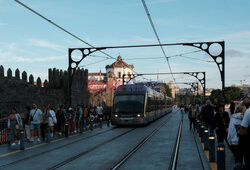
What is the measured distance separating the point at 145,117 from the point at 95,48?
6.00m

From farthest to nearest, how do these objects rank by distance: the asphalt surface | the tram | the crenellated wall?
the tram, the crenellated wall, the asphalt surface

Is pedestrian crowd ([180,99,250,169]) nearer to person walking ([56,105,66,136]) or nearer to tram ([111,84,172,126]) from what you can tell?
person walking ([56,105,66,136])

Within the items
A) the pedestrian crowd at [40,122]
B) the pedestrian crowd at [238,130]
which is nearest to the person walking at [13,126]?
the pedestrian crowd at [40,122]

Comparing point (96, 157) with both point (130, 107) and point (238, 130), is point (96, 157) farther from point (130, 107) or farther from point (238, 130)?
point (130, 107)

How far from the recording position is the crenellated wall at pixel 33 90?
21394mm

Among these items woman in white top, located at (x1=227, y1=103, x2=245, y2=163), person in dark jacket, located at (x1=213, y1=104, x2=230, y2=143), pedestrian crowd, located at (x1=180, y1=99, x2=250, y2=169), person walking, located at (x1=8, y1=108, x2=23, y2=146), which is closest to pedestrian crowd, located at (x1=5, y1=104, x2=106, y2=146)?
person walking, located at (x1=8, y1=108, x2=23, y2=146)

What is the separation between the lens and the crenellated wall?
21.4m

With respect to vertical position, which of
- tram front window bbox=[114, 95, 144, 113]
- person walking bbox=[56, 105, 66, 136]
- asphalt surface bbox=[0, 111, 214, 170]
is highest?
tram front window bbox=[114, 95, 144, 113]

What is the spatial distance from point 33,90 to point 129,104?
670 centimetres

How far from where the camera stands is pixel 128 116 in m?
23.8

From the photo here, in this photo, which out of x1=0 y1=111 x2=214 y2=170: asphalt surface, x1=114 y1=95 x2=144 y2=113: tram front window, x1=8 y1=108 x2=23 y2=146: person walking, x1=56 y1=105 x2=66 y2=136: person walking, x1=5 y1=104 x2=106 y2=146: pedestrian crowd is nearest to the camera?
x1=0 y1=111 x2=214 y2=170: asphalt surface

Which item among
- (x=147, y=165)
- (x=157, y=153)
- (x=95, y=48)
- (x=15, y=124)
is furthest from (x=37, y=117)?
(x=95, y=48)

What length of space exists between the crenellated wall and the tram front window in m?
5.57

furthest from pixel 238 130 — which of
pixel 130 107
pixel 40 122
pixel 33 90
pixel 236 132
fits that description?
pixel 33 90
